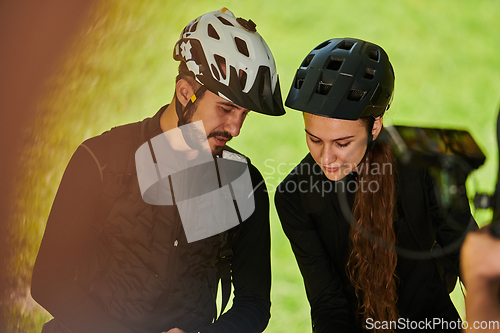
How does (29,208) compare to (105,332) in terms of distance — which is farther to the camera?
(29,208)

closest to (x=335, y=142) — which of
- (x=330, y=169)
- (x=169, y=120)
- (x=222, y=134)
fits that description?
(x=330, y=169)

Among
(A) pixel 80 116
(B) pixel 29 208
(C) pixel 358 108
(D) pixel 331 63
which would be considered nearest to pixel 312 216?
(C) pixel 358 108

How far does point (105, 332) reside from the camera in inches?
61.0

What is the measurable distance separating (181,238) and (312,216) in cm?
49

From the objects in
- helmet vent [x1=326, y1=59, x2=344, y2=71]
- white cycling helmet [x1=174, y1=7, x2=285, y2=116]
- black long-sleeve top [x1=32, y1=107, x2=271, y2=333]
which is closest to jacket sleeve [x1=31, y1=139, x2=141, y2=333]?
black long-sleeve top [x1=32, y1=107, x2=271, y2=333]

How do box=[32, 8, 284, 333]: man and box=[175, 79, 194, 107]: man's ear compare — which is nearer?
box=[32, 8, 284, 333]: man

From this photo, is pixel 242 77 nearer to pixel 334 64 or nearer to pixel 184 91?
pixel 184 91

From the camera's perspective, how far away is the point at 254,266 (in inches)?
63.6

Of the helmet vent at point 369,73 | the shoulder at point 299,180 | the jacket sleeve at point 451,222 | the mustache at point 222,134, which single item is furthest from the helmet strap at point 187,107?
the jacket sleeve at point 451,222

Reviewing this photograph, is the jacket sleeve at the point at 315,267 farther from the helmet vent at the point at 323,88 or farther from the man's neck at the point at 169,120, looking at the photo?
the man's neck at the point at 169,120

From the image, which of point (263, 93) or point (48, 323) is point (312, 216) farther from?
point (48, 323)

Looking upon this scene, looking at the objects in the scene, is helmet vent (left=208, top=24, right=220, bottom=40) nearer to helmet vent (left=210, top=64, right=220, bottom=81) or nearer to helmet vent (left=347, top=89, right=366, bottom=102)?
helmet vent (left=210, top=64, right=220, bottom=81)

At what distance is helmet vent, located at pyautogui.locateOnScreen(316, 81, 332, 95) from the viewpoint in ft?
4.82

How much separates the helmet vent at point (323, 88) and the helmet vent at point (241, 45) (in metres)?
0.30
